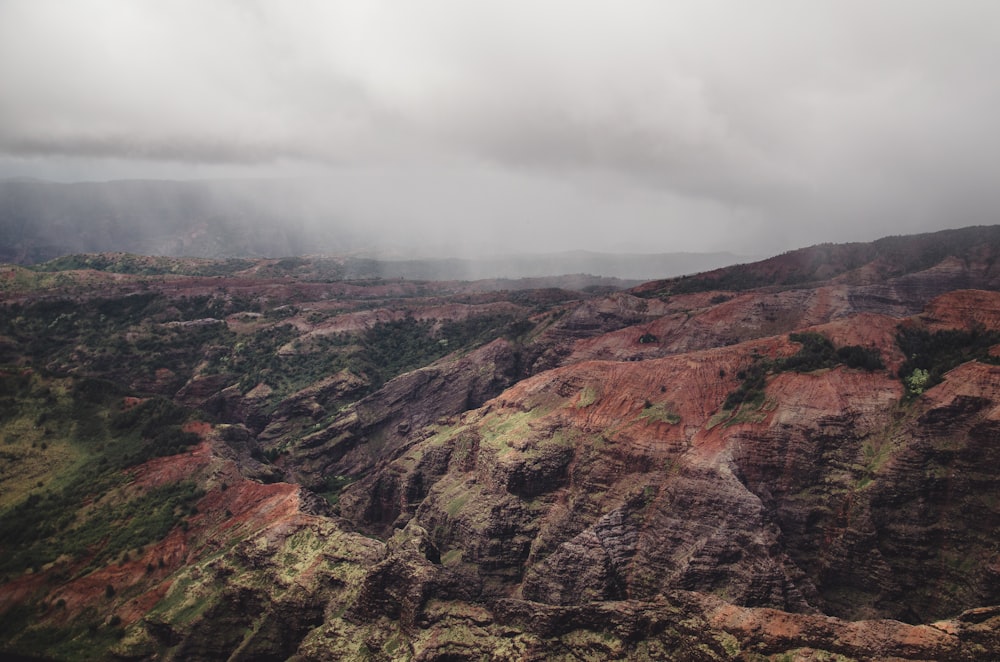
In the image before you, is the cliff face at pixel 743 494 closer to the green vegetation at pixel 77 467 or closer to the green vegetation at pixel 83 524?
the green vegetation at pixel 83 524

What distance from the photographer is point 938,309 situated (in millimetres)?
68188

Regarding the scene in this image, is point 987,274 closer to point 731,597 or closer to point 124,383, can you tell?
point 731,597

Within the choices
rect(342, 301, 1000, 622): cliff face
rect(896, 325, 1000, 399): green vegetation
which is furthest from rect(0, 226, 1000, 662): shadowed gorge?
rect(896, 325, 1000, 399): green vegetation

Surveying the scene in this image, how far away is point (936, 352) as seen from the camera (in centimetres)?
5703

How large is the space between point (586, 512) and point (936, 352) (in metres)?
39.4

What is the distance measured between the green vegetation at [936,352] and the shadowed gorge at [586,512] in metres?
0.33

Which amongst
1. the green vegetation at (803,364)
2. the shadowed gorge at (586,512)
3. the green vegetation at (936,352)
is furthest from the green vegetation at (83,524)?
the green vegetation at (936,352)

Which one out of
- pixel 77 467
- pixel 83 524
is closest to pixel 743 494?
pixel 83 524

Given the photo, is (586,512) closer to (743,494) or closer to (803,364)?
(743,494)

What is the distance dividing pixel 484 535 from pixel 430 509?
1152 cm

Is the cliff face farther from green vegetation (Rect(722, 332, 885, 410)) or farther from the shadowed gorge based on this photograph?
green vegetation (Rect(722, 332, 885, 410))

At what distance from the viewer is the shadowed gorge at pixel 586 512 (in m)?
38.0

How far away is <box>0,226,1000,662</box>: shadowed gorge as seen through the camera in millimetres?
38031

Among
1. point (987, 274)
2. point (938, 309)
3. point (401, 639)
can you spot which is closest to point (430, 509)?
point (401, 639)
